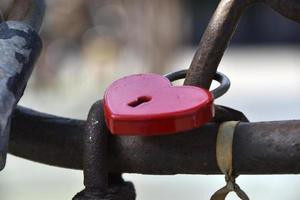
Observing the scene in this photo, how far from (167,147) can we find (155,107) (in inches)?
2.4

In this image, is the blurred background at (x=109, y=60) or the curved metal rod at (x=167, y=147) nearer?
the curved metal rod at (x=167, y=147)

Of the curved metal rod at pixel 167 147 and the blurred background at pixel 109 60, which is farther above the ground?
the curved metal rod at pixel 167 147

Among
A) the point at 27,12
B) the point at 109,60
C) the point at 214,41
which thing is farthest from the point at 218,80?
the point at 109,60

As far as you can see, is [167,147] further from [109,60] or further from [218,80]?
[109,60]

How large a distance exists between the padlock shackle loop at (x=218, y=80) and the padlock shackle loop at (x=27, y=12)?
0.10 meters

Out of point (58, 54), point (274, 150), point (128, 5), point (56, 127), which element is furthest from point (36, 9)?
point (128, 5)

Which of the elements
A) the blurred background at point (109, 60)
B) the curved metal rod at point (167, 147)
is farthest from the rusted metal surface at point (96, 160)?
the blurred background at point (109, 60)

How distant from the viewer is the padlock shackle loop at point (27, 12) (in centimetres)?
62

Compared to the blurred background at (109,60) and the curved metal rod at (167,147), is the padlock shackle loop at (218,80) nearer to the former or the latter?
the curved metal rod at (167,147)

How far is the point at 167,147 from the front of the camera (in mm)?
590

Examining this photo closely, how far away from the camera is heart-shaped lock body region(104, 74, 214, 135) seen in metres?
0.53

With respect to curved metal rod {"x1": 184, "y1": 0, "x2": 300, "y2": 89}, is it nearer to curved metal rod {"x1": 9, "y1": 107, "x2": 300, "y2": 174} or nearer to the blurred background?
curved metal rod {"x1": 9, "y1": 107, "x2": 300, "y2": 174}

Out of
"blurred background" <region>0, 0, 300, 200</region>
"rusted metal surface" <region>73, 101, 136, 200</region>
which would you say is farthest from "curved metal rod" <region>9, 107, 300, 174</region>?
"blurred background" <region>0, 0, 300, 200</region>

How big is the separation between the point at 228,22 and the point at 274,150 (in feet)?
0.32
